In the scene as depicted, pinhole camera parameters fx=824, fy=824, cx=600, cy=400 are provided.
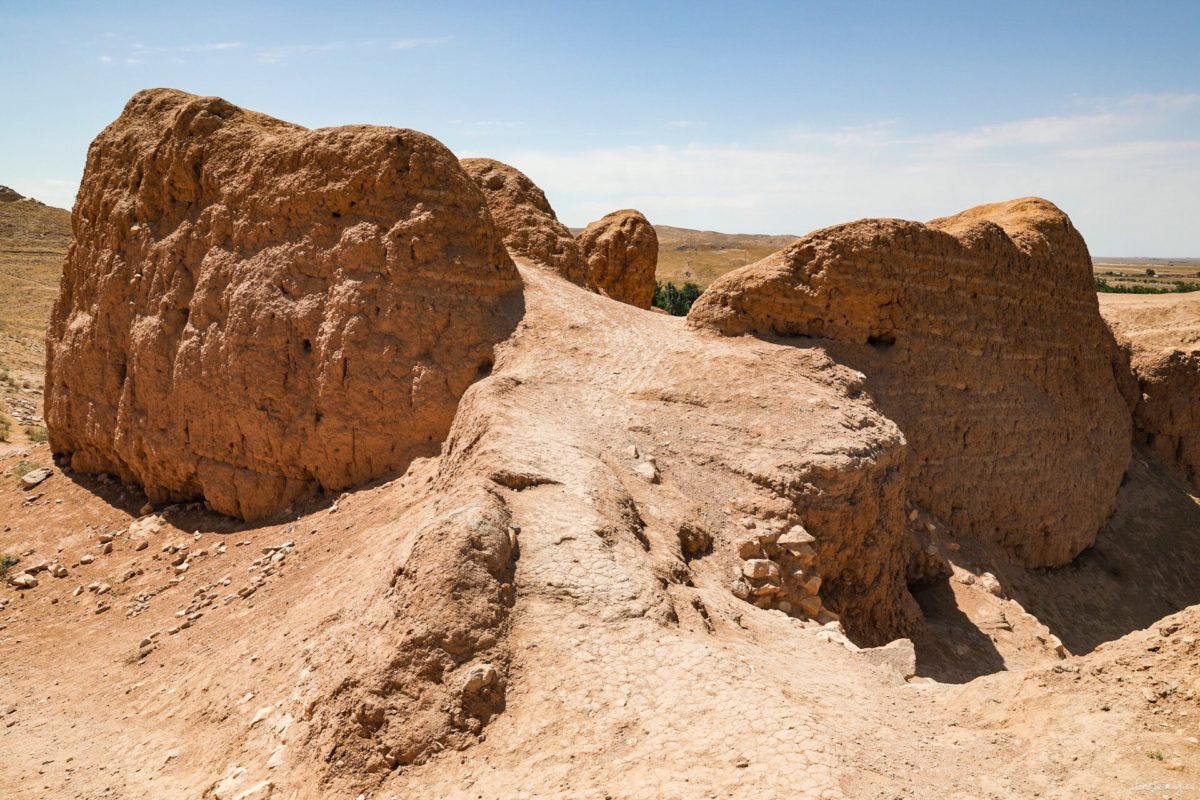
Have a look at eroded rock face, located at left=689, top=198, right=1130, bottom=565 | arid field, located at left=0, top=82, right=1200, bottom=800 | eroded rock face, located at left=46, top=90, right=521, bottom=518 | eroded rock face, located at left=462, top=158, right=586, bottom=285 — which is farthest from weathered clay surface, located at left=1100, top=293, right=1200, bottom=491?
eroded rock face, located at left=46, top=90, right=521, bottom=518

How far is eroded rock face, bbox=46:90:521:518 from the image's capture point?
10672 millimetres

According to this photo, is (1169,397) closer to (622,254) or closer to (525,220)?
(622,254)

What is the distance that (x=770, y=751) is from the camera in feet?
14.2

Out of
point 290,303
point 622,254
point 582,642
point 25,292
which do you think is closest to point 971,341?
point 582,642

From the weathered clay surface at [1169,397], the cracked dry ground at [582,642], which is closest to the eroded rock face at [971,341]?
the cracked dry ground at [582,642]

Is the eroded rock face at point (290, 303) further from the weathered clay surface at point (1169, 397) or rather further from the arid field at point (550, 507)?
the weathered clay surface at point (1169, 397)

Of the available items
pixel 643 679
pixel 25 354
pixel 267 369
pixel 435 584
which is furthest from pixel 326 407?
pixel 25 354

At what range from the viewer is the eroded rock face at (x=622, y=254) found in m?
20.2

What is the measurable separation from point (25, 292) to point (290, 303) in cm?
3640

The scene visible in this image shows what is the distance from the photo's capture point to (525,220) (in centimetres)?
1482

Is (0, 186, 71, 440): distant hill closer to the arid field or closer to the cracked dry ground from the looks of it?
the arid field

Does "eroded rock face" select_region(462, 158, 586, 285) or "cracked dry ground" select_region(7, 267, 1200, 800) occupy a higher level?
"eroded rock face" select_region(462, 158, 586, 285)

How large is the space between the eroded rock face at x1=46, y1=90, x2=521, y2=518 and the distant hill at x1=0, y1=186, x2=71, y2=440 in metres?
9.86

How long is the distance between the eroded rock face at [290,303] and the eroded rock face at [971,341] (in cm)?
381
